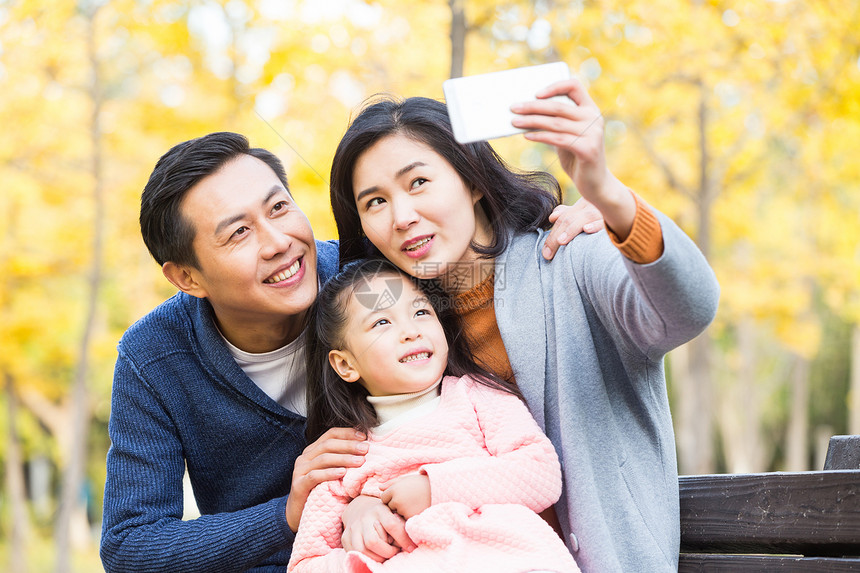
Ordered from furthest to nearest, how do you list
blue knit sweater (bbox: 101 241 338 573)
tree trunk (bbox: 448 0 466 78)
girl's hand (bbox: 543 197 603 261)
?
tree trunk (bbox: 448 0 466 78) < blue knit sweater (bbox: 101 241 338 573) < girl's hand (bbox: 543 197 603 261)

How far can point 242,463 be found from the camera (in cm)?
278

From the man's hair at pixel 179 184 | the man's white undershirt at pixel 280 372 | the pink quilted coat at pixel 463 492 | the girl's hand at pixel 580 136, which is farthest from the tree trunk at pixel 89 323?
the girl's hand at pixel 580 136

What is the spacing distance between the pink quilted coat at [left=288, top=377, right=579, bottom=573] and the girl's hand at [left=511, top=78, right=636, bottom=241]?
0.69m

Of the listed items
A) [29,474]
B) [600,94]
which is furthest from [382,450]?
[29,474]

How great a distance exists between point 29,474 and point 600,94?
71.0ft

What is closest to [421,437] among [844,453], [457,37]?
[844,453]

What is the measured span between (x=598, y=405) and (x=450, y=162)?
0.79 meters

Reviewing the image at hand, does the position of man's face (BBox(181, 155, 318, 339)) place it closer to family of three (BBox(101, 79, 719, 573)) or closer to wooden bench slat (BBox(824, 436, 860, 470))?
family of three (BBox(101, 79, 719, 573))

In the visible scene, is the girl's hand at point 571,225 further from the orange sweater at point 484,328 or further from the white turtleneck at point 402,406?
the white turtleneck at point 402,406

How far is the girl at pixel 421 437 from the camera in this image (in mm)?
1972

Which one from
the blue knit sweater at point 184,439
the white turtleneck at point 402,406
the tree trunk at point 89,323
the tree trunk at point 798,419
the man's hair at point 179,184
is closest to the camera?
the white turtleneck at point 402,406

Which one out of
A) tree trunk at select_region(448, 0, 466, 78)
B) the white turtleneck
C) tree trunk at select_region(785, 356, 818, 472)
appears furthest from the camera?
tree trunk at select_region(785, 356, 818, 472)

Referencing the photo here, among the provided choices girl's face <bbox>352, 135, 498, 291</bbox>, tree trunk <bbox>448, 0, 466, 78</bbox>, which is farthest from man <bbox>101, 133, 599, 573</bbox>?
tree trunk <bbox>448, 0, 466, 78</bbox>

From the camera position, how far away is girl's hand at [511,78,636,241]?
1.65 meters
